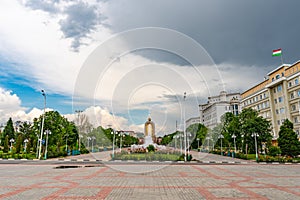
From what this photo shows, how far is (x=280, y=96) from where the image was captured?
4544cm

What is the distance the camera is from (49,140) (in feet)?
109

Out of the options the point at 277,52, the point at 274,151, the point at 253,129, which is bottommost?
the point at 274,151

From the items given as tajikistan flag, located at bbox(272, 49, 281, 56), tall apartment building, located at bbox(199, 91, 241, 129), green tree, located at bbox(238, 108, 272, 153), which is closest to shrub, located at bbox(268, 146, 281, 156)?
green tree, located at bbox(238, 108, 272, 153)

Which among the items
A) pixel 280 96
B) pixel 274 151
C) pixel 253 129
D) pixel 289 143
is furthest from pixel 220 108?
pixel 289 143

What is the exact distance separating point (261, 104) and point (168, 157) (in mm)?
34899

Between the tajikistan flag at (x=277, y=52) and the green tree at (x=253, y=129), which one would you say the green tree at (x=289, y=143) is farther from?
the tajikistan flag at (x=277, y=52)

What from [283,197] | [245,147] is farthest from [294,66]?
[283,197]

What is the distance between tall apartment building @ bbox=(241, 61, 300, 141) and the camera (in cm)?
4069

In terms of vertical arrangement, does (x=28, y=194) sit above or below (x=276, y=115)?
below

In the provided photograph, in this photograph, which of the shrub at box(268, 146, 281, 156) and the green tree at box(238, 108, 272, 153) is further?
the green tree at box(238, 108, 272, 153)

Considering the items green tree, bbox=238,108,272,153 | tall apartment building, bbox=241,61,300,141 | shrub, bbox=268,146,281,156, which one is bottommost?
shrub, bbox=268,146,281,156

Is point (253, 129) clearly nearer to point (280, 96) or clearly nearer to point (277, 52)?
point (277, 52)

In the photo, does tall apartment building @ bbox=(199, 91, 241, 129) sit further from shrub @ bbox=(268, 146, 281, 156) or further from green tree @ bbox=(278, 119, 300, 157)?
green tree @ bbox=(278, 119, 300, 157)

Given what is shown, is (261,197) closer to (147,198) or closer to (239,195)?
(239,195)
